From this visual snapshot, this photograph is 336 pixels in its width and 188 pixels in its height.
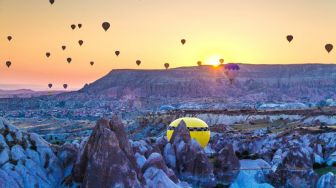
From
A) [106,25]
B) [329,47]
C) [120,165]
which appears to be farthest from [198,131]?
[120,165]

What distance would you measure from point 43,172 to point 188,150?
13.8 metres

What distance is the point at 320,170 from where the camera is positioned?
46.6 m

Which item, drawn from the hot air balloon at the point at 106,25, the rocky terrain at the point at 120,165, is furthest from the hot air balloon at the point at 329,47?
the rocky terrain at the point at 120,165

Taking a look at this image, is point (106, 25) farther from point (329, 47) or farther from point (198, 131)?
point (329, 47)

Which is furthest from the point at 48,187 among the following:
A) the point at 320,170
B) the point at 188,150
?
the point at 320,170

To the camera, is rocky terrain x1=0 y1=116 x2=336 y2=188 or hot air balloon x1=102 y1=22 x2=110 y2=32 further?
hot air balloon x1=102 y1=22 x2=110 y2=32

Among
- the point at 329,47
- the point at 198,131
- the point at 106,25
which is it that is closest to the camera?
the point at 106,25

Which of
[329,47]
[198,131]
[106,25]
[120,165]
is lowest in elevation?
[198,131]

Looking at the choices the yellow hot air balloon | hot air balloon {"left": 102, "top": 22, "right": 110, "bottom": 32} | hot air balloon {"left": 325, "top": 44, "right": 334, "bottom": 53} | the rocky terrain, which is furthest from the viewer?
hot air balloon {"left": 325, "top": 44, "right": 334, "bottom": 53}

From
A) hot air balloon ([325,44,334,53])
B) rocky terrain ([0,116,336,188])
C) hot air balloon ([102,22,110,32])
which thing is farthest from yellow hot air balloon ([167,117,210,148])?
rocky terrain ([0,116,336,188])

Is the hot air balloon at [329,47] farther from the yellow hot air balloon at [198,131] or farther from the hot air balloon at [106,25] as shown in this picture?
the hot air balloon at [106,25]

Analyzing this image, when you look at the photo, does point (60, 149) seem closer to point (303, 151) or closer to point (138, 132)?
point (303, 151)

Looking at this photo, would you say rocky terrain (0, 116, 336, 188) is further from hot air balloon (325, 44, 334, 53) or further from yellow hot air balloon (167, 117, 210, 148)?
hot air balloon (325, 44, 334, 53)

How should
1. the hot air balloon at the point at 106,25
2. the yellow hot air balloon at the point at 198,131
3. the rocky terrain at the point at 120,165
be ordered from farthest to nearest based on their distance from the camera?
the yellow hot air balloon at the point at 198,131, the hot air balloon at the point at 106,25, the rocky terrain at the point at 120,165
